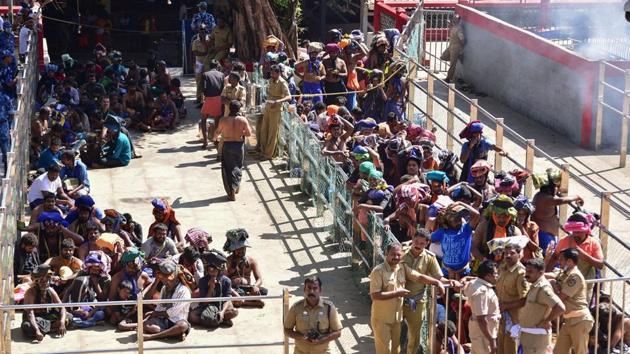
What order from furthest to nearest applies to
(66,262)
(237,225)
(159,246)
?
(237,225), (159,246), (66,262)

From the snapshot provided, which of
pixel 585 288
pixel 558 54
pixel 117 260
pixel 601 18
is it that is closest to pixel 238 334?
pixel 117 260

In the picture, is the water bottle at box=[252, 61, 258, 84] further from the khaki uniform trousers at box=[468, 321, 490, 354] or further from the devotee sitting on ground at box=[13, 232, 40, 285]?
the khaki uniform trousers at box=[468, 321, 490, 354]

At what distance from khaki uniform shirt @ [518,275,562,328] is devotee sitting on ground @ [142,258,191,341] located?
374cm

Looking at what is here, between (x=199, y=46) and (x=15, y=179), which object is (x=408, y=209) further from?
Result: (x=199, y=46)

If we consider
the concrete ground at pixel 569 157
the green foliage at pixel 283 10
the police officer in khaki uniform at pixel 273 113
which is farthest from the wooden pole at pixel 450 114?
the green foliage at pixel 283 10

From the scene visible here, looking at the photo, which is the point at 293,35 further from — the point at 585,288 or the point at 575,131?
the point at 585,288

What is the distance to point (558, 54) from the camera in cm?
2316

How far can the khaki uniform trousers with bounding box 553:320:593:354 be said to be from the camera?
41.2 ft

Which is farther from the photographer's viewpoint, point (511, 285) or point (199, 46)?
point (199, 46)

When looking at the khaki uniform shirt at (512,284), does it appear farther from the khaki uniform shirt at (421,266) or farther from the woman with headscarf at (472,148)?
the woman with headscarf at (472,148)

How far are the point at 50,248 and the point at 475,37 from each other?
12661 mm

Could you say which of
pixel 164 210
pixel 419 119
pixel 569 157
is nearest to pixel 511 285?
pixel 164 210

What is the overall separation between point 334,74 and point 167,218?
6.10 metres

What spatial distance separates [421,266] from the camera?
42.8 feet
